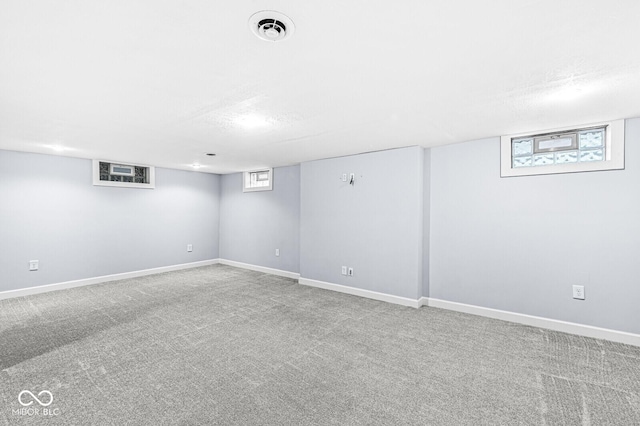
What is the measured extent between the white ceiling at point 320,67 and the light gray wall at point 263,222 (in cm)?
267

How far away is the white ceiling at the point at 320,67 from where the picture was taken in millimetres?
1395

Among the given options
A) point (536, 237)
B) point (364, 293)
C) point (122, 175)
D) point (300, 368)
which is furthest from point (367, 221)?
point (122, 175)

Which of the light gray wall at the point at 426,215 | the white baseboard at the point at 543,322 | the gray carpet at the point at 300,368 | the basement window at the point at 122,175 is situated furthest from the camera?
the basement window at the point at 122,175

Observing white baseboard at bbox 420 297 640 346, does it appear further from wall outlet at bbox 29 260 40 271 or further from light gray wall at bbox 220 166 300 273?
wall outlet at bbox 29 260 40 271

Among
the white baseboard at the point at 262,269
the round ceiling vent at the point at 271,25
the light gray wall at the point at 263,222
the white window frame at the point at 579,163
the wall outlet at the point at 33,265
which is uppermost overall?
the round ceiling vent at the point at 271,25

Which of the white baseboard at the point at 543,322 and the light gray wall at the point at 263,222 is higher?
the light gray wall at the point at 263,222

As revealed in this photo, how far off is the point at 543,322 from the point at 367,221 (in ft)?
8.00

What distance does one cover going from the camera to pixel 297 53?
1740mm

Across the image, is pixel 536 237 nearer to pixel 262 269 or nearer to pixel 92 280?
pixel 262 269

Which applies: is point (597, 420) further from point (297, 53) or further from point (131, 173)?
point (131, 173)

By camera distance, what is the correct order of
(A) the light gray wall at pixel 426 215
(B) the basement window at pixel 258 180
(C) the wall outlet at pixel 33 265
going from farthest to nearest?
(B) the basement window at pixel 258 180 → (C) the wall outlet at pixel 33 265 → (A) the light gray wall at pixel 426 215

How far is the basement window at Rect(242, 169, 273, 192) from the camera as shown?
6371mm

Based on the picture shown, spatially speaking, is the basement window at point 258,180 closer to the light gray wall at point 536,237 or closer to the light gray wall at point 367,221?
the light gray wall at point 367,221

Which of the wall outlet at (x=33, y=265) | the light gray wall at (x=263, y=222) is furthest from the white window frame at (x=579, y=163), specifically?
the wall outlet at (x=33, y=265)
